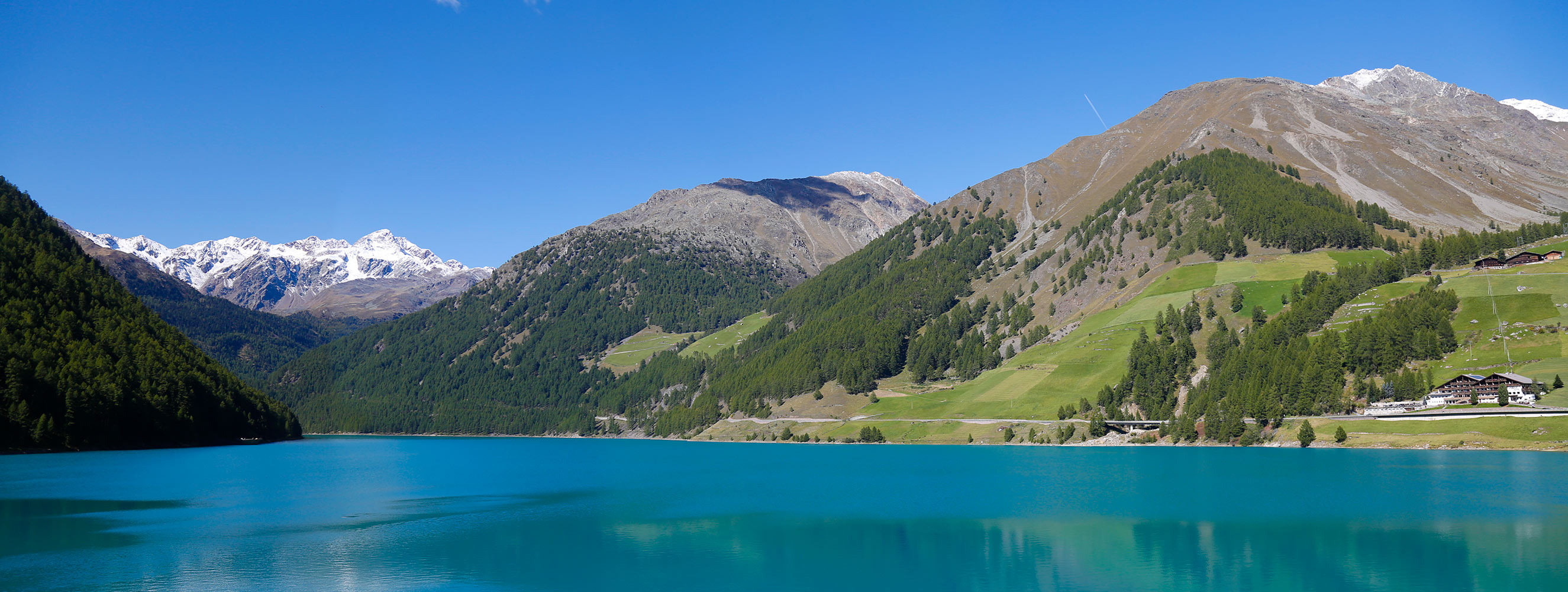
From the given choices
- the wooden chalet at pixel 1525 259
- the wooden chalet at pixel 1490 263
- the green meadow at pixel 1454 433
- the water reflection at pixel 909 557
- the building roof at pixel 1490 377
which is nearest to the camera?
the water reflection at pixel 909 557

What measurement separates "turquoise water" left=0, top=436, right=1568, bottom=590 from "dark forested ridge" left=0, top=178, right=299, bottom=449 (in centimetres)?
2770

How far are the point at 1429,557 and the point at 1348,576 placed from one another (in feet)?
25.3

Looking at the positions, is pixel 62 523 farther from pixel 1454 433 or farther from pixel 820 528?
pixel 1454 433

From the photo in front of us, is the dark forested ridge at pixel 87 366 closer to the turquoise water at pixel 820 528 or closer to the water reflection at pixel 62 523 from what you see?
the turquoise water at pixel 820 528

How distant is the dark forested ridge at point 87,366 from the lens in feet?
426

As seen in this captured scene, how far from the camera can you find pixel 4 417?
126m

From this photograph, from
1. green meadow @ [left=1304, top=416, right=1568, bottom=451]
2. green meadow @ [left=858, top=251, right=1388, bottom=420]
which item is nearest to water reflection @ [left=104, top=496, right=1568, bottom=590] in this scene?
green meadow @ [left=1304, top=416, right=1568, bottom=451]

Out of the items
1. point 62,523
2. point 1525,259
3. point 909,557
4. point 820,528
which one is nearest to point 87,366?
point 62,523

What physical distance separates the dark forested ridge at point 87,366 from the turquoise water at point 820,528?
90.9 ft

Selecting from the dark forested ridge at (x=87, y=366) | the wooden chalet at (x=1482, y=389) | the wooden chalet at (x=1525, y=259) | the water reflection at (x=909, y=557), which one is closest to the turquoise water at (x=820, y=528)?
the water reflection at (x=909, y=557)

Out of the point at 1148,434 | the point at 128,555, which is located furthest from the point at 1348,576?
the point at 1148,434

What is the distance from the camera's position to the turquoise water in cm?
4359

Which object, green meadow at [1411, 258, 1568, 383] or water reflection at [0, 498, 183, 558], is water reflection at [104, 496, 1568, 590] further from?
green meadow at [1411, 258, 1568, 383]

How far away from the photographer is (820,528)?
61031 mm
